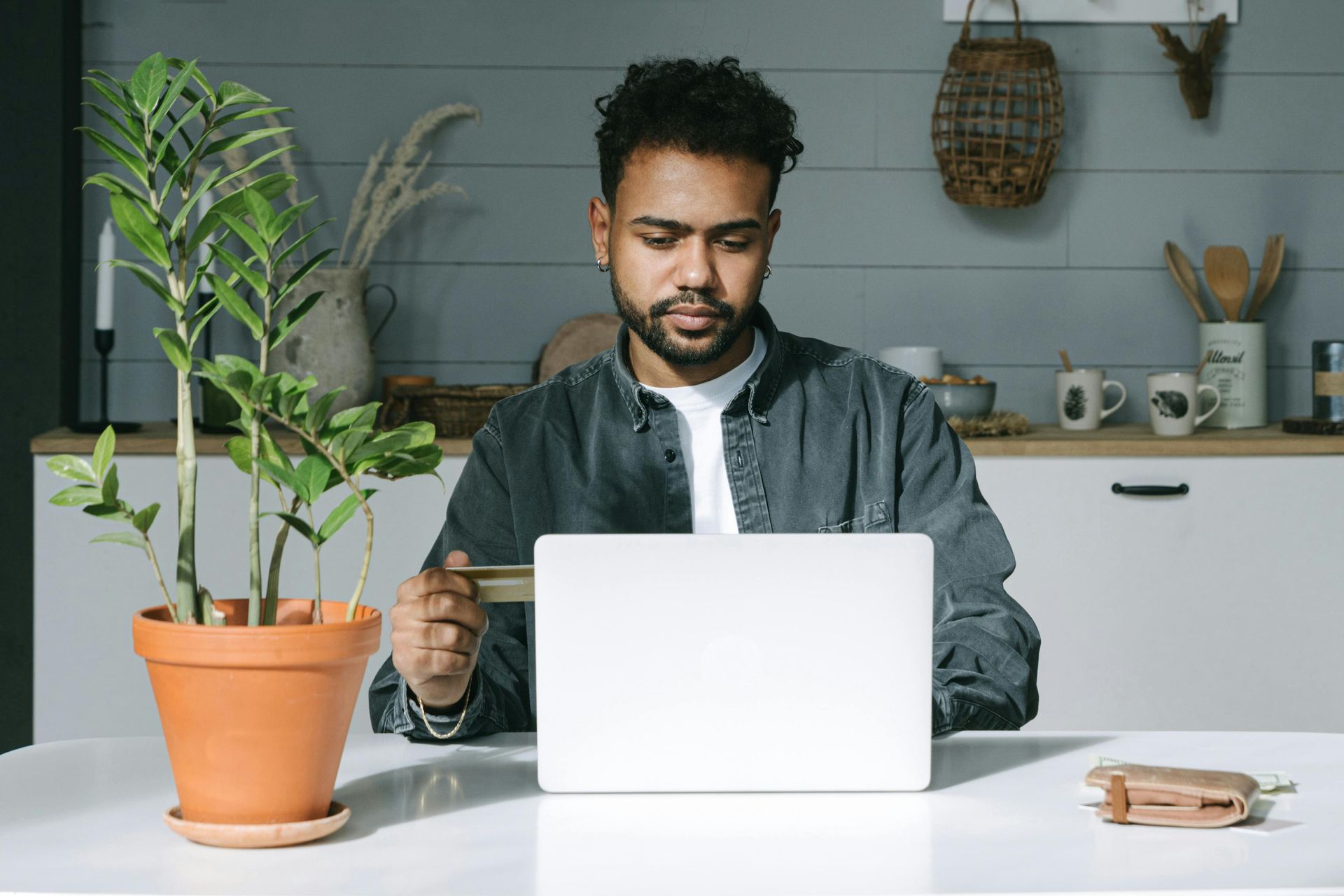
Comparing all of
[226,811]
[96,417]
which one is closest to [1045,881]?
[226,811]

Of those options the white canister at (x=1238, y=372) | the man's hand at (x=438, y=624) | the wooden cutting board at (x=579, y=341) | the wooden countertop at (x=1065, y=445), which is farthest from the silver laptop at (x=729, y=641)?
the white canister at (x=1238, y=372)

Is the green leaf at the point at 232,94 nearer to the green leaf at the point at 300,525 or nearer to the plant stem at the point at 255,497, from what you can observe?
the plant stem at the point at 255,497

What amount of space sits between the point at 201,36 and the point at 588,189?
84 centimetres

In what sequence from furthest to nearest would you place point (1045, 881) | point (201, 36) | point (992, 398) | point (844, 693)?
point (201, 36), point (992, 398), point (844, 693), point (1045, 881)

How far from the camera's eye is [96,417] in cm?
277

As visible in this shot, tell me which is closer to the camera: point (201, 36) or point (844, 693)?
point (844, 693)

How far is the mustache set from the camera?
4.94 feet

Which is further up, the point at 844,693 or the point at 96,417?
the point at 96,417

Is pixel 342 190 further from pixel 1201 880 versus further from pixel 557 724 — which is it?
pixel 1201 880

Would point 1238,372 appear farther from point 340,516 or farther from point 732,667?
point 340,516

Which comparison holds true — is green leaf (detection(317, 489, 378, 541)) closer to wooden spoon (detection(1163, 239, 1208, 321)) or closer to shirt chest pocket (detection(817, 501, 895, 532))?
shirt chest pocket (detection(817, 501, 895, 532))

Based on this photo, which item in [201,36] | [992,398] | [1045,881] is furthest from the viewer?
[201,36]

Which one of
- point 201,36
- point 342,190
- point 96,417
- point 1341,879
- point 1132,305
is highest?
point 201,36

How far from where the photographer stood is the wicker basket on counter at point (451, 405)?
2.51 metres
